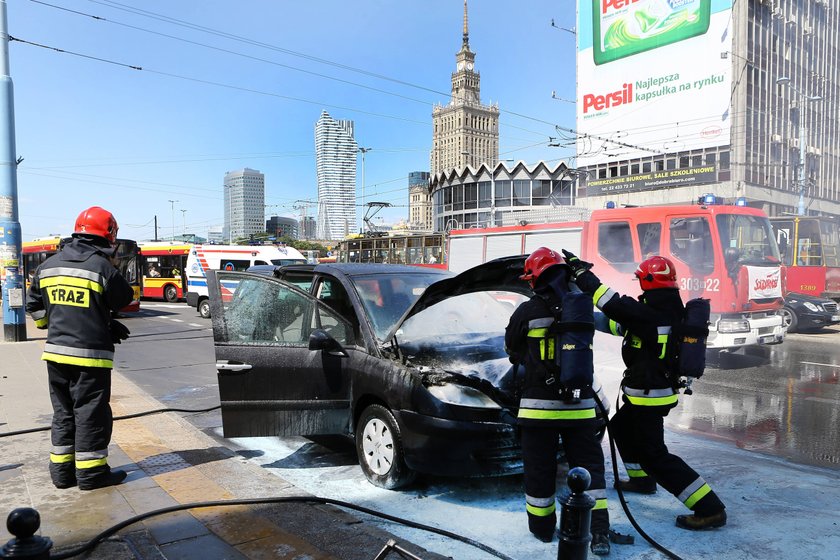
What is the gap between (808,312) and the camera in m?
14.8

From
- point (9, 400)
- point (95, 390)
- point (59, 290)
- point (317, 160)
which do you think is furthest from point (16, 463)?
point (317, 160)

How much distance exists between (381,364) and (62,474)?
238 cm

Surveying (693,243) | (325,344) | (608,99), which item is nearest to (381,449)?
(325,344)

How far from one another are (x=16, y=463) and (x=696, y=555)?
4.99 meters

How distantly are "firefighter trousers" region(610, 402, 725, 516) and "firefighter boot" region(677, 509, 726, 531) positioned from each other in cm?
2

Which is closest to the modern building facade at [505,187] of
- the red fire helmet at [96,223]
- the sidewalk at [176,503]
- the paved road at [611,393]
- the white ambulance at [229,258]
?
the white ambulance at [229,258]

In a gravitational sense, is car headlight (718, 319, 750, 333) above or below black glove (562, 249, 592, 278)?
below

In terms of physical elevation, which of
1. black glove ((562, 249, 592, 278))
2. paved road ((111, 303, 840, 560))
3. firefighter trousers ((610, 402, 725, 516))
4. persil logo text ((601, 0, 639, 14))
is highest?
persil logo text ((601, 0, 639, 14))

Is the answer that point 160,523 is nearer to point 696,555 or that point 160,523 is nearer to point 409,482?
point 409,482

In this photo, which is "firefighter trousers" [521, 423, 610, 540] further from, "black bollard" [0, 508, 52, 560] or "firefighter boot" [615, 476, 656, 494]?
"black bollard" [0, 508, 52, 560]

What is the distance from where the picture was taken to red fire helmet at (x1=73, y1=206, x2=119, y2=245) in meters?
4.38

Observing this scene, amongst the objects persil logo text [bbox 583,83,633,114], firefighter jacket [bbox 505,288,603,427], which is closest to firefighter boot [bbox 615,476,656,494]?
firefighter jacket [bbox 505,288,603,427]

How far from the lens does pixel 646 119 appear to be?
173ft

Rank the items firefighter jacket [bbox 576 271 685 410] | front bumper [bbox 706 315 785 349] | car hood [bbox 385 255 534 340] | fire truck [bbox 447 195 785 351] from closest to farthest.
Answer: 1. firefighter jacket [bbox 576 271 685 410]
2. car hood [bbox 385 255 534 340]
3. front bumper [bbox 706 315 785 349]
4. fire truck [bbox 447 195 785 351]
